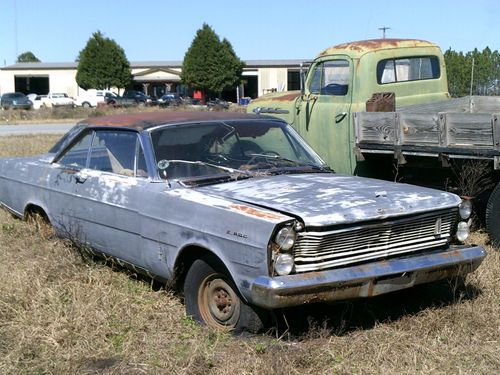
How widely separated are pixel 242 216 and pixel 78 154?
2.44m

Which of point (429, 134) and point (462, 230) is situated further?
point (429, 134)

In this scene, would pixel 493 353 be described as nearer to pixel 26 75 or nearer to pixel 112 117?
pixel 112 117

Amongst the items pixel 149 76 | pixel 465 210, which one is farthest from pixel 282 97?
pixel 149 76

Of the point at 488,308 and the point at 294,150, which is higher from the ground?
the point at 294,150

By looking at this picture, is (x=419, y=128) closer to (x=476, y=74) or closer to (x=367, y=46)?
(x=367, y=46)

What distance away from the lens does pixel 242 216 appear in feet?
12.3

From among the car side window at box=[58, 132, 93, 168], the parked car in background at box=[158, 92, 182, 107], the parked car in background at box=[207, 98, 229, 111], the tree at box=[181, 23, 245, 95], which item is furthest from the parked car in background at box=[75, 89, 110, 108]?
the car side window at box=[58, 132, 93, 168]

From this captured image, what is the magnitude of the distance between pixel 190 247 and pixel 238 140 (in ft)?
4.08

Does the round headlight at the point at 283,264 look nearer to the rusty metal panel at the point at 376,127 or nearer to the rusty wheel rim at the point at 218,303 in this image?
the rusty wheel rim at the point at 218,303

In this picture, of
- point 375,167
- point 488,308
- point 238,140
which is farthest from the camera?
point 375,167

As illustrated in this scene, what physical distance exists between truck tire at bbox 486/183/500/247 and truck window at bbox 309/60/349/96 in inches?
93.2

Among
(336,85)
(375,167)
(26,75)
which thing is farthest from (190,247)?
(26,75)

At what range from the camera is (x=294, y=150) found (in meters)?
5.32

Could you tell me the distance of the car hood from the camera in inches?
149
